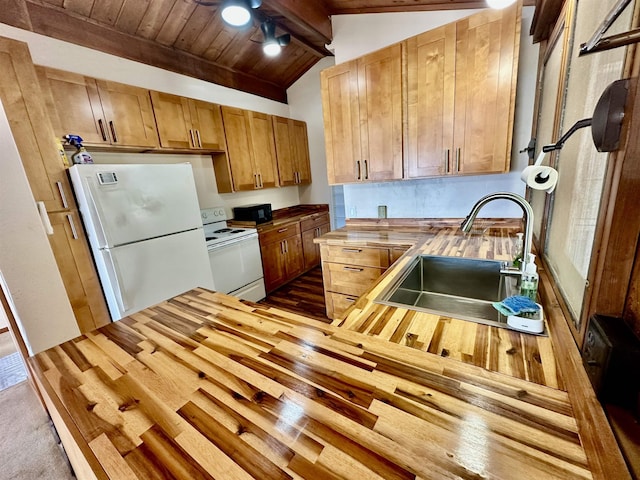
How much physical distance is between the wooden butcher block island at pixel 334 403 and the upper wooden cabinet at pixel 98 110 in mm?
1927

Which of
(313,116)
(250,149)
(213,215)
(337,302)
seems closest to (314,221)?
(250,149)

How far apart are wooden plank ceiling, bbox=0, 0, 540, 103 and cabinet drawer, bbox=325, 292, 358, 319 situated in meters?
2.28

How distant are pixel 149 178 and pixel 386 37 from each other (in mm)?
2301

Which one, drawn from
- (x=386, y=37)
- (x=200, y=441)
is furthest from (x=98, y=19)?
(x=200, y=441)

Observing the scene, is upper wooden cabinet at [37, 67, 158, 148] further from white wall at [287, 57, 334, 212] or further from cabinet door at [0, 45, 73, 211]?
white wall at [287, 57, 334, 212]

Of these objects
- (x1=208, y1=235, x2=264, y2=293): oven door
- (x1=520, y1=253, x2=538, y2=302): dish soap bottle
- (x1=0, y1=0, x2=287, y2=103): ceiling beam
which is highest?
(x1=0, y1=0, x2=287, y2=103): ceiling beam

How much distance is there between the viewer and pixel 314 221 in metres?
4.20

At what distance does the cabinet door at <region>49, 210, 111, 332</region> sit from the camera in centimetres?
185

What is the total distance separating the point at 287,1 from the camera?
6.39 feet

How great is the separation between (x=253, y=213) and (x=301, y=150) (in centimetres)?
153

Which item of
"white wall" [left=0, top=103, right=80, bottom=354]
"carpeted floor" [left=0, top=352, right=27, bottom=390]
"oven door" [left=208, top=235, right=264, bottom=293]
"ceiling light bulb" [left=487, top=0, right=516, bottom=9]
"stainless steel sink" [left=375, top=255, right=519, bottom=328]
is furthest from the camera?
"oven door" [left=208, top=235, right=264, bottom=293]

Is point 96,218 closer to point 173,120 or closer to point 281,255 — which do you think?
point 173,120

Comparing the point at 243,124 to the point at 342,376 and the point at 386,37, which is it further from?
the point at 342,376

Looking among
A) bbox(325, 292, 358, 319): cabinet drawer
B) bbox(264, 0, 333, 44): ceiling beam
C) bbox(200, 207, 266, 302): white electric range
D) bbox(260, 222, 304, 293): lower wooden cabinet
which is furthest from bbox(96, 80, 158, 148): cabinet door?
bbox(325, 292, 358, 319): cabinet drawer
